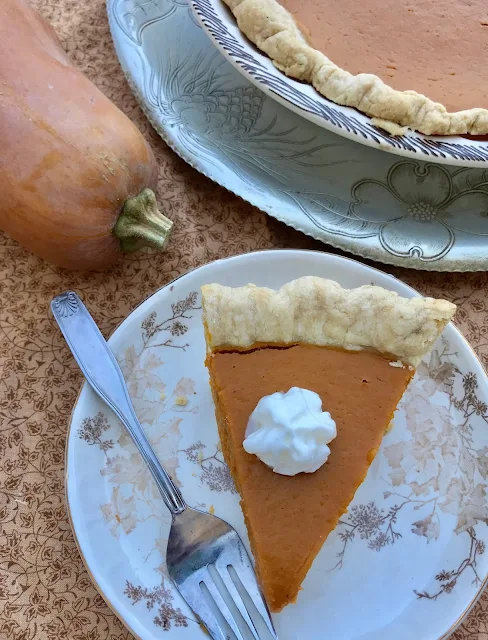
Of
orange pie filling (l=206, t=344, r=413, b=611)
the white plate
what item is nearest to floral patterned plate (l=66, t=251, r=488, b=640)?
orange pie filling (l=206, t=344, r=413, b=611)

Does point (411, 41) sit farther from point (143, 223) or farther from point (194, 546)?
point (194, 546)

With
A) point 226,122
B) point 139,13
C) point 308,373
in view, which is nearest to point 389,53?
point 226,122

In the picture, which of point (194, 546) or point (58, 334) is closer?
point (194, 546)

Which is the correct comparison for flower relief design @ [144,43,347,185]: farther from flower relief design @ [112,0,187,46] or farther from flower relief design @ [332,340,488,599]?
flower relief design @ [332,340,488,599]

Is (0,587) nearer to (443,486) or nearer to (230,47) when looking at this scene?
(443,486)

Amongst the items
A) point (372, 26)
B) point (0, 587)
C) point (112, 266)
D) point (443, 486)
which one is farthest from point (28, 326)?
point (372, 26)
